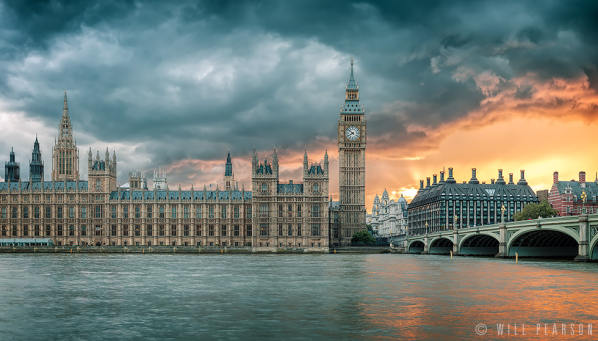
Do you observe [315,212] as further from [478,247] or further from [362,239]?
[478,247]

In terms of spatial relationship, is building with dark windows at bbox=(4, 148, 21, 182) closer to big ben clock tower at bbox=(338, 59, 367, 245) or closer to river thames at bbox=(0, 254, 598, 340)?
big ben clock tower at bbox=(338, 59, 367, 245)

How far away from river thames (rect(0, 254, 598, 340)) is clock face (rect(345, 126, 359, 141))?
120 meters

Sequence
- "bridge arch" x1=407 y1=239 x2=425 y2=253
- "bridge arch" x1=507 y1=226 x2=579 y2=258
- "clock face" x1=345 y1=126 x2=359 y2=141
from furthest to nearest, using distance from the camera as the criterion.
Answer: "clock face" x1=345 y1=126 x2=359 y2=141
"bridge arch" x1=407 y1=239 x2=425 y2=253
"bridge arch" x1=507 y1=226 x2=579 y2=258

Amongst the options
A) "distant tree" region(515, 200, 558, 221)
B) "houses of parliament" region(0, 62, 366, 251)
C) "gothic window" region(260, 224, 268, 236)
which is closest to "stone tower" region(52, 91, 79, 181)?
"houses of parliament" region(0, 62, 366, 251)

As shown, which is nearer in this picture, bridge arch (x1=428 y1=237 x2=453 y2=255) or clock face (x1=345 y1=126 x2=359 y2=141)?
bridge arch (x1=428 y1=237 x2=453 y2=255)

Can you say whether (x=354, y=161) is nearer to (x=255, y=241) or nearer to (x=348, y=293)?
(x=255, y=241)

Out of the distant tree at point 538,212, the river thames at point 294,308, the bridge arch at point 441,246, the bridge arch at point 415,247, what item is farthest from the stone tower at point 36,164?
the river thames at point 294,308

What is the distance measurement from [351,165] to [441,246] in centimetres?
3735

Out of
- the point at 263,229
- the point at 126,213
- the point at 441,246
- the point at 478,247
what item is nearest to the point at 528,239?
the point at 478,247

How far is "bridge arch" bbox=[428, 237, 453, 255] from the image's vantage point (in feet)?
447

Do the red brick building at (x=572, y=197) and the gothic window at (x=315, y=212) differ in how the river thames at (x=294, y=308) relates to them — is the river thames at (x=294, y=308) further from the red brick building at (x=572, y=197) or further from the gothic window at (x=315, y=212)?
the red brick building at (x=572, y=197)

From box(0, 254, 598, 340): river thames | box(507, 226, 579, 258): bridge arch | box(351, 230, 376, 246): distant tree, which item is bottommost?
box(351, 230, 376, 246): distant tree

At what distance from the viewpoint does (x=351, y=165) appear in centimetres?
16888

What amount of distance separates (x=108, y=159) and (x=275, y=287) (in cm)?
12249
